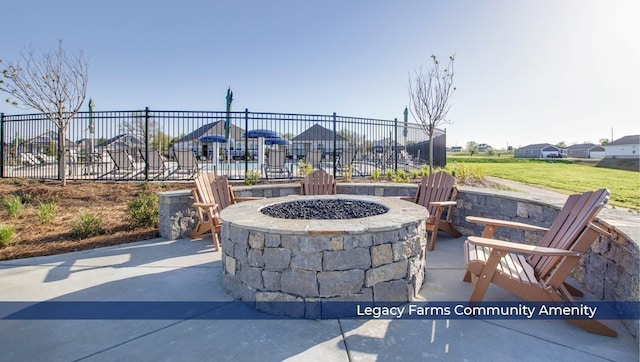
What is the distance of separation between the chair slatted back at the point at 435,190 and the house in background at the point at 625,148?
2118 inches

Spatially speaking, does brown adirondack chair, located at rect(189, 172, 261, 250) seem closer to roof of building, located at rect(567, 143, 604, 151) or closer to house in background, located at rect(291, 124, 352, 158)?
house in background, located at rect(291, 124, 352, 158)

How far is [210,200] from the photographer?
4684mm

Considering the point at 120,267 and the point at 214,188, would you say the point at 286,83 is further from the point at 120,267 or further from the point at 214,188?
the point at 120,267

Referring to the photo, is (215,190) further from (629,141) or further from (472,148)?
(472,148)

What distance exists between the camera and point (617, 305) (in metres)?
2.34

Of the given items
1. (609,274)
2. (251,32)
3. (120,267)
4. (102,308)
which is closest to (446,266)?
(609,274)

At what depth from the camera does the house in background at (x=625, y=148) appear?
4212 centimetres

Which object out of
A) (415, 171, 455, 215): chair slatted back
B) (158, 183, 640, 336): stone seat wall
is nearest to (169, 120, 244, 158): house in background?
(158, 183, 640, 336): stone seat wall

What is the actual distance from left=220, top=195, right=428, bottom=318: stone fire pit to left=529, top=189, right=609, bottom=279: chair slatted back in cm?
98

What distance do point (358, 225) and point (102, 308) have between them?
2.21 meters

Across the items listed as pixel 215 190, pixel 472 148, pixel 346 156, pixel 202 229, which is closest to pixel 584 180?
pixel 346 156

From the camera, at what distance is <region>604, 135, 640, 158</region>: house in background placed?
42.1 m

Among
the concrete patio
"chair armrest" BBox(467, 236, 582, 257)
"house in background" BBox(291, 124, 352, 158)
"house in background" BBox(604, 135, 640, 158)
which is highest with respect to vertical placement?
"house in background" BBox(604, 135, 640, 158)

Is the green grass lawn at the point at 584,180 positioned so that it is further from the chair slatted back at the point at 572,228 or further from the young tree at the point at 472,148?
the young tree at the point at 472,148
